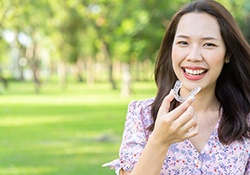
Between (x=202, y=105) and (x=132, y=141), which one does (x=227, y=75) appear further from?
(x=132, y=141)

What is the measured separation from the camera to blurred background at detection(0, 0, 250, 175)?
12.9m

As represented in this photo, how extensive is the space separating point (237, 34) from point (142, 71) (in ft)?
249

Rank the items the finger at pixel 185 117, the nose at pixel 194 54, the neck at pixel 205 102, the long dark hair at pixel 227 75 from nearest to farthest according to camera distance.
A: 1. the finger at pixel 185 117
2. the nose at pixel 194 54
3. the long dark hair at pixel 227 75
4. the neck at pixel 205 102

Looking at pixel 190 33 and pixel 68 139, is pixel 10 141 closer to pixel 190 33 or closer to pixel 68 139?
pixel 68 139

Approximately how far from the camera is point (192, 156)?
297cm

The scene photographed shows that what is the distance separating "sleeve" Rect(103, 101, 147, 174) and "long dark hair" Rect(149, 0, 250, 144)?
61 mm

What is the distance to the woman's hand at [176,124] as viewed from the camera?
248 centimetres

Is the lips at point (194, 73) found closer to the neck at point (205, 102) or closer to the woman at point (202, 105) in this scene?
the woman at point (202, 105)

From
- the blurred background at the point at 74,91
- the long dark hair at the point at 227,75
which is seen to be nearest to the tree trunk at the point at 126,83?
the blurred background at the point at 74,91

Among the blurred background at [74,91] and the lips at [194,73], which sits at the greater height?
the lips at [194,73]

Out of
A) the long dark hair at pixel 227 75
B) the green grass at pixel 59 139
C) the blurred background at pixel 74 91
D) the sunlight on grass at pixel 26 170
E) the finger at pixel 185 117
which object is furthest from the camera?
the blurred background at pixel 74 91

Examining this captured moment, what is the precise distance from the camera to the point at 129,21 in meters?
35.1

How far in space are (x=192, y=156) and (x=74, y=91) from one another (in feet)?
135

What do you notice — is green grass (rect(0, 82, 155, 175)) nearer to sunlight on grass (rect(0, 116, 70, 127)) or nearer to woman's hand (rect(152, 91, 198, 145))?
sunlight on grass (rect(0, 116, 70, 127))
